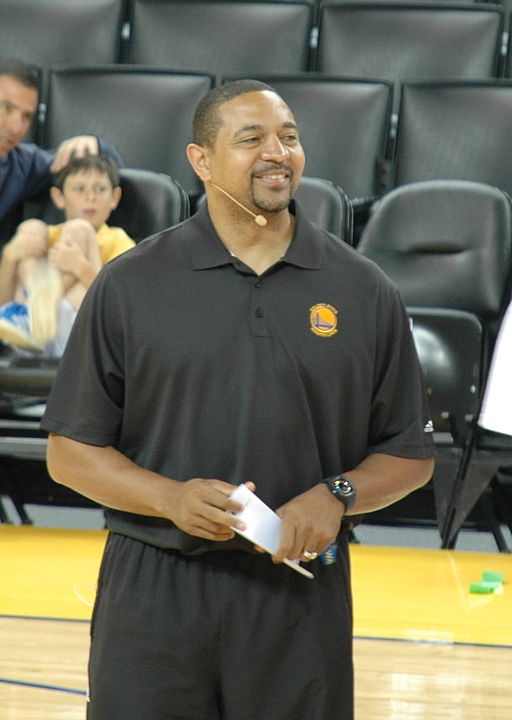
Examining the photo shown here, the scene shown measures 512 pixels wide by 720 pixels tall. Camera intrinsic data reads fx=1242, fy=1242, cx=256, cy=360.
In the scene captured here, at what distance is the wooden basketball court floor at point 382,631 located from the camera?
247 cm

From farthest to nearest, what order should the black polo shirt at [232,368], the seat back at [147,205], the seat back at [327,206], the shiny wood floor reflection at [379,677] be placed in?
the seat back at [147,205]
the seat back at [327,206]
the shiny wood floor reflection at [379,677]
the black polo shirt at [232,368]

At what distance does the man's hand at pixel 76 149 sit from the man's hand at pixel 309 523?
2.70 metres

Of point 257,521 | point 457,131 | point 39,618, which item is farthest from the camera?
point 457,131

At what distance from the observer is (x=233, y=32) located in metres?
5.02

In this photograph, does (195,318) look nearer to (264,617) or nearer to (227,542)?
(227,542)

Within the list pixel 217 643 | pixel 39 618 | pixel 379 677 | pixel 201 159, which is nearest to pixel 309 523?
pixel 217 643

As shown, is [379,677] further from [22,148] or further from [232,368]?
[22,148]

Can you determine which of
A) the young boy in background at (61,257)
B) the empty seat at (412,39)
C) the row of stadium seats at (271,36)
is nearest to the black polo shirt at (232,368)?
the young boy in background at (61,257)

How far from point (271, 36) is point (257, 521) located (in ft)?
12.3

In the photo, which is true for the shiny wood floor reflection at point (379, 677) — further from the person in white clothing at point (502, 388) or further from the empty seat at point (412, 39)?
the empty seat at point (412, 39)

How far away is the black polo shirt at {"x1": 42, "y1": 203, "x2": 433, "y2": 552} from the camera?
5.41 ft

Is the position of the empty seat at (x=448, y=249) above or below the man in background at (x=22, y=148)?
below

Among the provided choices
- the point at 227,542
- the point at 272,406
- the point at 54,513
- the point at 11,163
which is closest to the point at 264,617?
the point at 227,542

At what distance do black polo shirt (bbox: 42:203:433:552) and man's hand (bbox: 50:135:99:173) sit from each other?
2.45 metres
